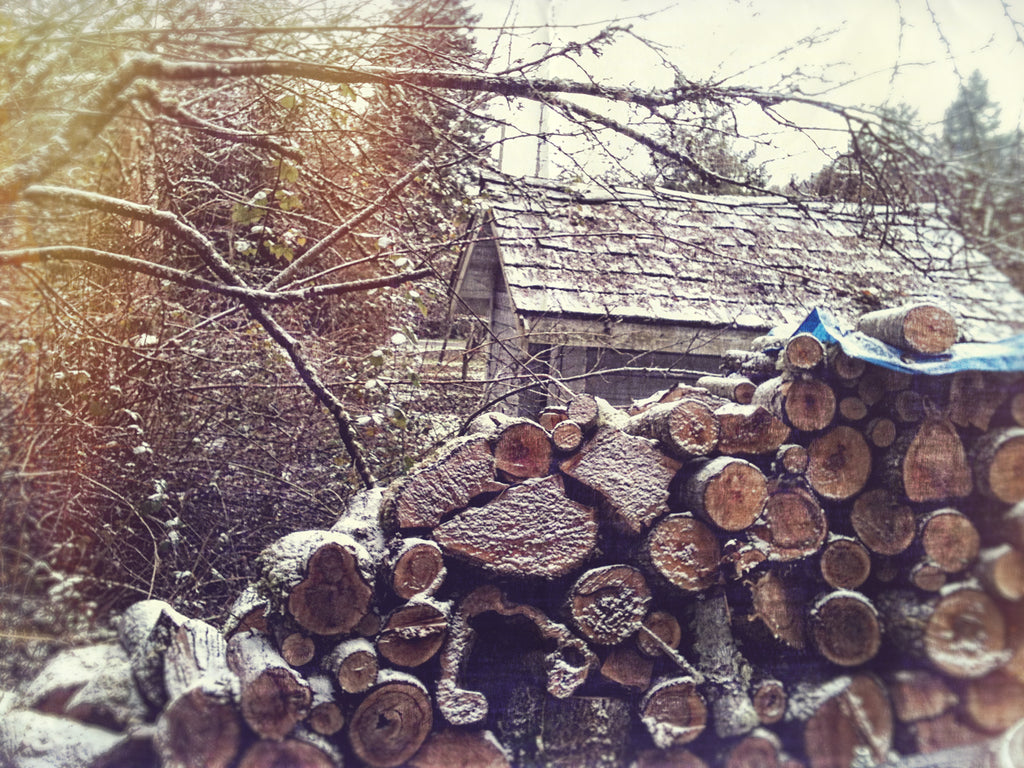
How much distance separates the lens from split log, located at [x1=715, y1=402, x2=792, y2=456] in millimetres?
1822

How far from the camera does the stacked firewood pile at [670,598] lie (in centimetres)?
160

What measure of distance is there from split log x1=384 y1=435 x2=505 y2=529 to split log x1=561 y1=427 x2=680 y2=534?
9.3 inches

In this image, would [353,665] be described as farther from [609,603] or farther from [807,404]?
[807,404]

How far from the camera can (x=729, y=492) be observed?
1762 millimetres

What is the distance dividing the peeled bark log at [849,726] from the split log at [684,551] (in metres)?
0.43

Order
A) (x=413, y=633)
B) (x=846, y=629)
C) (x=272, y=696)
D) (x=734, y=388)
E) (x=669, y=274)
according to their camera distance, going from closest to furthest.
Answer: (x=272, y=696) → (x=413, y=633) → (x=846, y=629) → (x=734, y=388) → (x=669, y=274)

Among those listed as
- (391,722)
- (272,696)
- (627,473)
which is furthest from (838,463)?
(272,696)

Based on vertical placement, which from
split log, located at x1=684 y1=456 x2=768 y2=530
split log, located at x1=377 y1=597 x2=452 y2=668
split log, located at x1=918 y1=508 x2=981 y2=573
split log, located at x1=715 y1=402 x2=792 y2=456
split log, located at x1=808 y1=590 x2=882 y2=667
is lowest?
split log, located at x1=377 y1=597 x2=452 y2=668

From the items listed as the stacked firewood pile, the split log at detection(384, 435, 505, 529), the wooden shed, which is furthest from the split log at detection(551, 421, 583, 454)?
the wooden shed

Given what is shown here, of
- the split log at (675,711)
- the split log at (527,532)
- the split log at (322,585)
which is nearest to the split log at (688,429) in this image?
the split log at (527,532)

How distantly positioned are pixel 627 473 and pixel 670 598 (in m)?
0.37

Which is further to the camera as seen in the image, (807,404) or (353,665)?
(807,404)

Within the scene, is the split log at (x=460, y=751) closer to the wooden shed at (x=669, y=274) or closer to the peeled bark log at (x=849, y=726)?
the peeled bark log at (x=849, y=726)

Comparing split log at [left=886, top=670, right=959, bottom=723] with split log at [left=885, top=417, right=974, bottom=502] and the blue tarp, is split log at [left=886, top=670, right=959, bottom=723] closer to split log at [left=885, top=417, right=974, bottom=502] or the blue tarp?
split log at [left=885, top=417, right=974, bottom=502]
